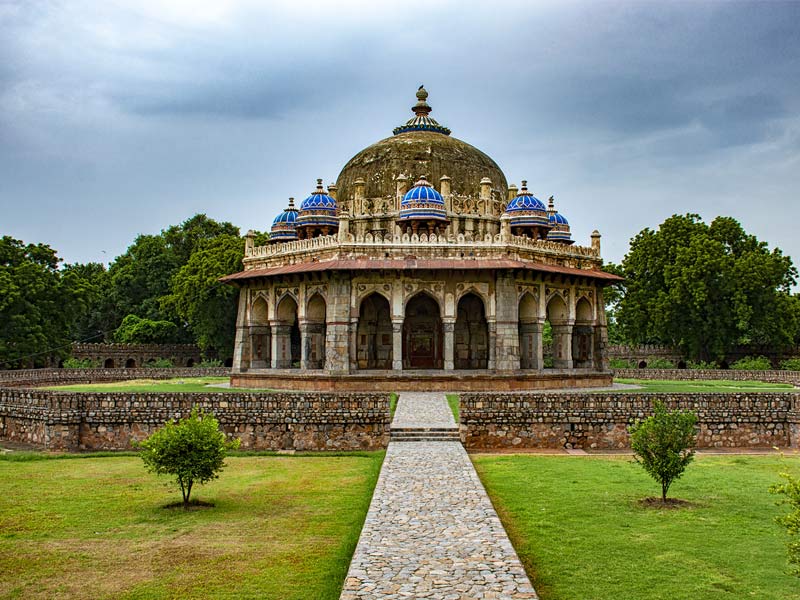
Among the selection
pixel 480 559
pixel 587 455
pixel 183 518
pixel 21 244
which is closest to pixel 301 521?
pixel 183 518

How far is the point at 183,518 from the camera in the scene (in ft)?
34.2

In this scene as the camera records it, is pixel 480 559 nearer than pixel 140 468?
Yes

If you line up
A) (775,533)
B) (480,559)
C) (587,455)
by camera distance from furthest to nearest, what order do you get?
(587,455) → (775,533) → (480,559)

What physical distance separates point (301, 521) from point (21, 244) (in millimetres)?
33056

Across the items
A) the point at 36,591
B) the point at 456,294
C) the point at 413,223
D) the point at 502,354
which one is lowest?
the point at 36,591

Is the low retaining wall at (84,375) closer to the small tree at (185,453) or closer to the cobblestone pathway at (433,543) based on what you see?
the small tree at (185,453)

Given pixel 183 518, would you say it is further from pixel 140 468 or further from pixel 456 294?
pixel 456 294

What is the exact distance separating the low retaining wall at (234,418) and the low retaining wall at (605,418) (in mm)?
2145

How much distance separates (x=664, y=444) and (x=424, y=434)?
19.6ft

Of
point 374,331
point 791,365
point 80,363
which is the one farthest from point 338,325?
point 791,365

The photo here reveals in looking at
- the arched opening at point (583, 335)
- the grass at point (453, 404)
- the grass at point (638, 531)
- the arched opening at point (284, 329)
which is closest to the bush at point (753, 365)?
the arched opening at point (583, 335)

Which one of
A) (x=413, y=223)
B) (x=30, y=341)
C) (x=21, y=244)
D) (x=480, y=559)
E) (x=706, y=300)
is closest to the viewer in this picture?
(x=480, y=559)

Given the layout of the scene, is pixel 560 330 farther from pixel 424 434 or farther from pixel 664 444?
pixel 664 444

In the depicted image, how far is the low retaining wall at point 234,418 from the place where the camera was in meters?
16.4
